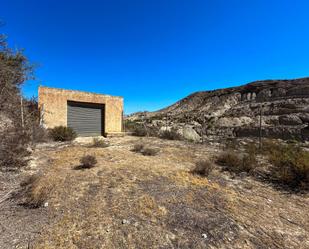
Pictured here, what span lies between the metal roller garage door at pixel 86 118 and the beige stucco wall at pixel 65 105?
0.38 metres

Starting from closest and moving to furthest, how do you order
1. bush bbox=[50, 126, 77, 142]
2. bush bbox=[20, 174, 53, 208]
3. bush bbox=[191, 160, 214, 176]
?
bush bbox=[20, 174, 53, 208] < bush bbox=[191, 160, 214, 176] < bush bbox=[50, 126, 77, 142]

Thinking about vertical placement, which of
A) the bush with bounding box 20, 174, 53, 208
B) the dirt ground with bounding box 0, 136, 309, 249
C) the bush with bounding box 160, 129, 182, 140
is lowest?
the dirt ground with bounding box 0, 136, 309, 249

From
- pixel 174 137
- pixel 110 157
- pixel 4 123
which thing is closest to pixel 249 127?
pixel 174 137

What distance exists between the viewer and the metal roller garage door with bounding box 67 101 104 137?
40.4ft

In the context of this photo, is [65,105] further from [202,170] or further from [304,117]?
[304,117]

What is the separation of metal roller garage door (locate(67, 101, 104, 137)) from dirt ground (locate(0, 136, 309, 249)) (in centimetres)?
783

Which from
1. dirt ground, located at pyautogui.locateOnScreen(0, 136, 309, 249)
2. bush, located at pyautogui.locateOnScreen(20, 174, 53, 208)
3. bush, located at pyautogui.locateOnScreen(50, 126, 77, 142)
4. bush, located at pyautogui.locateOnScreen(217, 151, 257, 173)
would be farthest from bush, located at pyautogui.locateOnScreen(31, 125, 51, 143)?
bush, located at pyautogui.locateOnScreen(217, 151, 257, 173)

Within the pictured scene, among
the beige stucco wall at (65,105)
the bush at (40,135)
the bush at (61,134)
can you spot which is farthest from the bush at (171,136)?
the bush at (40,135)

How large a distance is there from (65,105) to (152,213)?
10572 millimetres

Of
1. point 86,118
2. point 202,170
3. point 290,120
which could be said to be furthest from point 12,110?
point 290,120

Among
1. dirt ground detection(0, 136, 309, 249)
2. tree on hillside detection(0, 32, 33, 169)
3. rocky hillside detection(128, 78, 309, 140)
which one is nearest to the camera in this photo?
dirt ground detection(0, 136, 309, 249)

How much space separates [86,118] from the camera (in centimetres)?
1312

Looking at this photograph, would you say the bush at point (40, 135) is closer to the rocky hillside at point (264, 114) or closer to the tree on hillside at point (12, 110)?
the tree on hillside at point (12, 110)

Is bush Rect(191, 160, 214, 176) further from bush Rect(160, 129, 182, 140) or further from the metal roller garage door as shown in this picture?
the metal roller garage door
